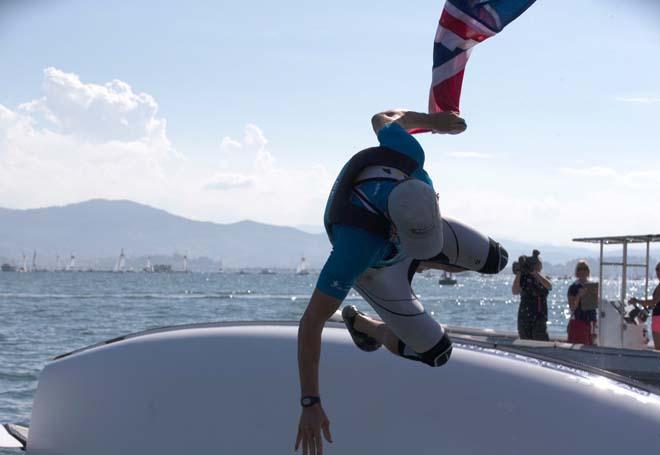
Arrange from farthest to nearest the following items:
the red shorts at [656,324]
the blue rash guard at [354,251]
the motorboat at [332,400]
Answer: the red shorts at [656,324] < the motorboat at [332,400] < the blue rash guard at [354,251]

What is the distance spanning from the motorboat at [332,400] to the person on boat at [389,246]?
1.28 meters

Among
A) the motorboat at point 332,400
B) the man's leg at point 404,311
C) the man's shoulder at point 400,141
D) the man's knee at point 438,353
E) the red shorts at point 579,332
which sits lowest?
the motorboat at point 332,400

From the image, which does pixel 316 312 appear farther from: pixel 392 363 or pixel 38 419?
pixel 38 419

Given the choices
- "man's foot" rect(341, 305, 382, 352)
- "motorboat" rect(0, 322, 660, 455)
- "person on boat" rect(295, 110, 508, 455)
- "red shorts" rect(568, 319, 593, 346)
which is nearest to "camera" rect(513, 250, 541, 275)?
"red shorts" rect(568, 319, 593, 346)

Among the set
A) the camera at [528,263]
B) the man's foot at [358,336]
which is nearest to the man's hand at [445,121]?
the man's foot at [358,336]

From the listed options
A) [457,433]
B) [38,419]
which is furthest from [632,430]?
[38,419]

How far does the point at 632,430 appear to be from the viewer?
14.8 feet

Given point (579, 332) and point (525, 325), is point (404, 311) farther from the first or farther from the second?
point (579, 332)

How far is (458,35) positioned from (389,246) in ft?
3.29

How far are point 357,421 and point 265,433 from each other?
0.60 metres

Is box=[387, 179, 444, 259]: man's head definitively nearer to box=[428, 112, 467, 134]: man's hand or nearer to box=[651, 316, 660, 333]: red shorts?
box=[428, 112, 467, 134]: man's hand

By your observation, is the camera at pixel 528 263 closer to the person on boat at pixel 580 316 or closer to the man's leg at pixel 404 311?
the person on boat at pixel 580 316

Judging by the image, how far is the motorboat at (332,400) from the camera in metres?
4.69

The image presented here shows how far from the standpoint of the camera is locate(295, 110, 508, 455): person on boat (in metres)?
3.29
